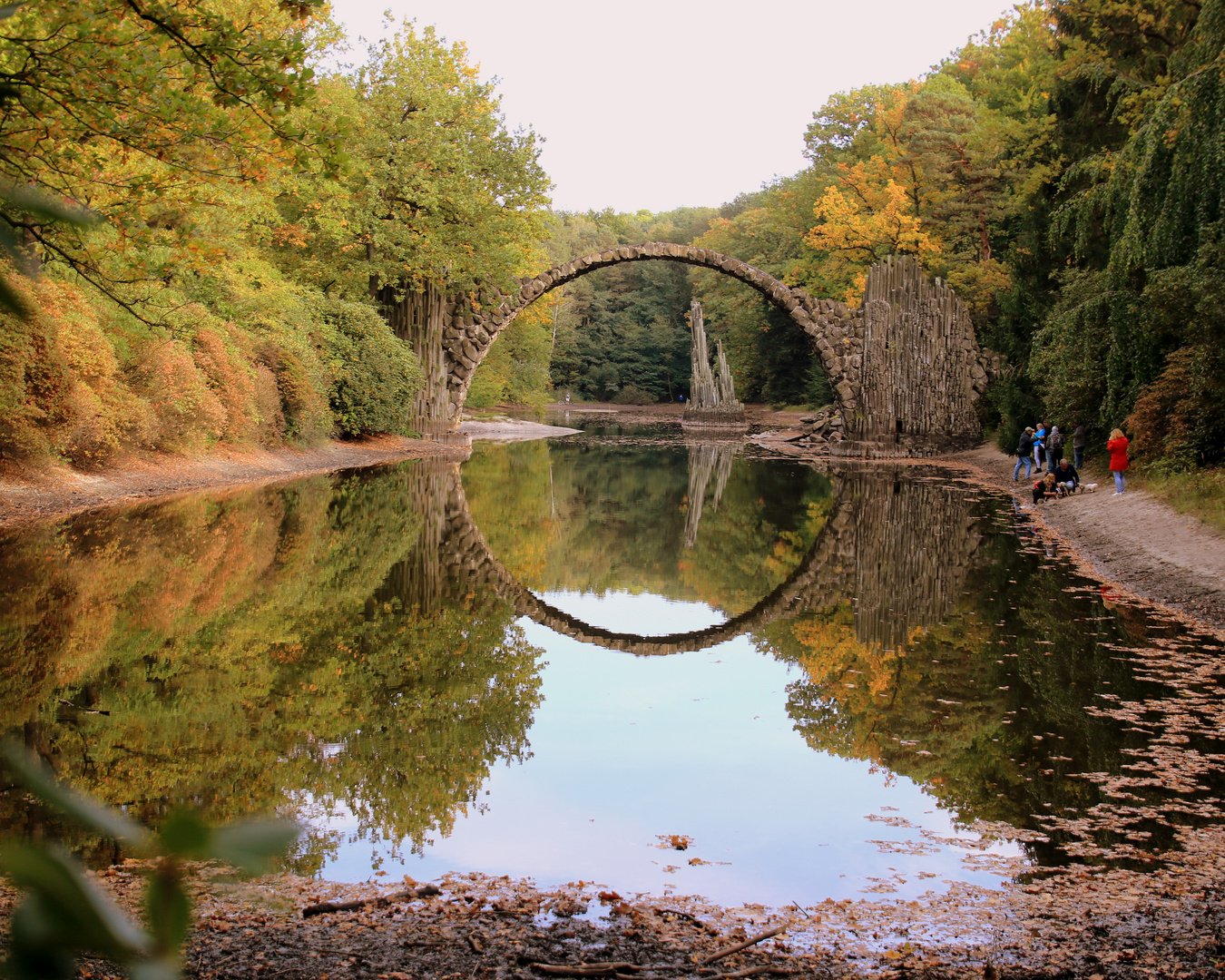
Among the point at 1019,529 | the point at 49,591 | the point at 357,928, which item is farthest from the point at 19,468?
the point at 1019,529

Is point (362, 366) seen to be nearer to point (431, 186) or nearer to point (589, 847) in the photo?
point (431, 186)

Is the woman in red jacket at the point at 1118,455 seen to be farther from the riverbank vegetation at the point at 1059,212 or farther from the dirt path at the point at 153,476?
the dirt path at the point at 153,476

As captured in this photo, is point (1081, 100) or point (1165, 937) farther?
point (1081, 100)

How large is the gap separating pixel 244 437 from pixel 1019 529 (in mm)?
14037

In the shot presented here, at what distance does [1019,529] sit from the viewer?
47.5 ft

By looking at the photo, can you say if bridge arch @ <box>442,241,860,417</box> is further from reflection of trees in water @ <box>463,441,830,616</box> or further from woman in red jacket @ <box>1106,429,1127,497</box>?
woman in red jacket @ <box>1106,429,1127,497</box>

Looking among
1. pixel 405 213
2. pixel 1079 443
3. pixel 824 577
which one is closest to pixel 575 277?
pixel 405 213

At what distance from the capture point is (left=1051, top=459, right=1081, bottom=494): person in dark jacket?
17594 mm

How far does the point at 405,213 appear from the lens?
25984 mm

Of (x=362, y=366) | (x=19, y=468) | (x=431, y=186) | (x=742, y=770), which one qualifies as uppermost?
(x=431, y=186)

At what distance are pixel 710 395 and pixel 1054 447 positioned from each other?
25925mm

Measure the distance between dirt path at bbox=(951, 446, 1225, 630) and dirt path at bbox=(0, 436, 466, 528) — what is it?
12132 mm

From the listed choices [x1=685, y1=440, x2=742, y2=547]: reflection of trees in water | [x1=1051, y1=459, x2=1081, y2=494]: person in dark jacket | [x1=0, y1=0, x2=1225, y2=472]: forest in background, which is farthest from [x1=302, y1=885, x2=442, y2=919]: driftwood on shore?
[x1=1051, y1=459, x2=1081, y2=494]: person in dark jacket

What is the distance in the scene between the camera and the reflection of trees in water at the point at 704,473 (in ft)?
53.5
